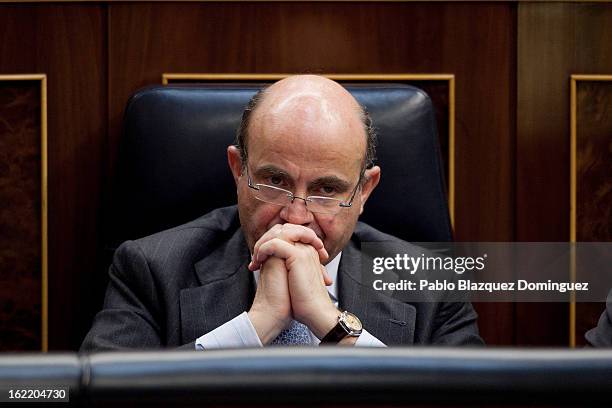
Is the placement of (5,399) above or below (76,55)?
below

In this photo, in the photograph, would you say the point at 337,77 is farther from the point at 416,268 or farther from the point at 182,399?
the point at 182,399

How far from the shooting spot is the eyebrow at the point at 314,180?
54.4 inches

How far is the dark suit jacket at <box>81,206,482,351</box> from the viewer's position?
1.41 metres

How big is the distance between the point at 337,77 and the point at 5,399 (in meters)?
1.40

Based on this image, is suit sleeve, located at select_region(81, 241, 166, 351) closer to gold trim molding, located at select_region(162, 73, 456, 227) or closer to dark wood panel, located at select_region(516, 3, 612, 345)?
gold trim molding, located at select_region(162, 73, 456, 227)

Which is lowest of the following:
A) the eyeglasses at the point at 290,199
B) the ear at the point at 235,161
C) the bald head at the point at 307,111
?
the eyeglasses at the point at 290,199

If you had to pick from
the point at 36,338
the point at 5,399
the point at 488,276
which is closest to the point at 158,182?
Result: the point at 36,338

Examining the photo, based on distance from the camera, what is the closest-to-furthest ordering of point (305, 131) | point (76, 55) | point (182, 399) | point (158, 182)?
point (182, 399) < point (305, 131) < point (158, 182) < point (76, 55)

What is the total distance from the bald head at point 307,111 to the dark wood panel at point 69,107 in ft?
1.63

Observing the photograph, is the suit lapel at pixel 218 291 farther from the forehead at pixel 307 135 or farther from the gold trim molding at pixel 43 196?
the gold trim molding at pixel 43 196

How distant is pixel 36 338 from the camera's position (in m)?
1.86

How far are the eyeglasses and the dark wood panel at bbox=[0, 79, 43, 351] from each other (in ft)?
2.11

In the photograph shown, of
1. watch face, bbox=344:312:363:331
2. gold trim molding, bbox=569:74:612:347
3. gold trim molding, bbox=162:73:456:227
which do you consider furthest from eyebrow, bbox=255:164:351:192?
gold trim molding, bbox=569:74:612:347

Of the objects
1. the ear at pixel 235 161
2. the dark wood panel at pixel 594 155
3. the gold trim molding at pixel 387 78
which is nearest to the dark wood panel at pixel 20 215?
the gold trim molding at pixel 387 78
